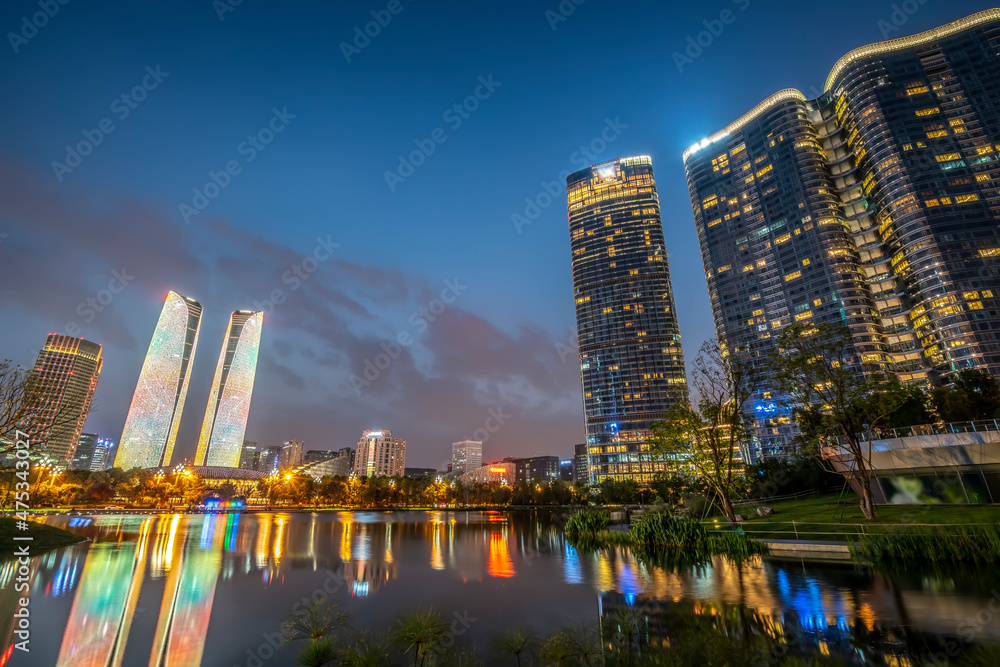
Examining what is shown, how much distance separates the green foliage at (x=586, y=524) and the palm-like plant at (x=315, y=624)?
29769 millimetres

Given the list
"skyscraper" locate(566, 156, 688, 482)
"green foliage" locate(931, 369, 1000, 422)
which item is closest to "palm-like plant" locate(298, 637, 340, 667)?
"green foliage" locate(931, 369, 1000, 422)

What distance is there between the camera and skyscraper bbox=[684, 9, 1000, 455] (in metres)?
120

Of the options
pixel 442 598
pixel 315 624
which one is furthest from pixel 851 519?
pixel 315 624

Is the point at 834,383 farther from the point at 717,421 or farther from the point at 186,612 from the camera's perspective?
the point at 186,612

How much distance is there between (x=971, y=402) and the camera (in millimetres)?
63781

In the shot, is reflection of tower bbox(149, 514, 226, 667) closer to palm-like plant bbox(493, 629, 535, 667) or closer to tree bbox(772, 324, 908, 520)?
palm-like plant bbox(493, 629, 535, 667)

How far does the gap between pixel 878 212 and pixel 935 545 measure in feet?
550

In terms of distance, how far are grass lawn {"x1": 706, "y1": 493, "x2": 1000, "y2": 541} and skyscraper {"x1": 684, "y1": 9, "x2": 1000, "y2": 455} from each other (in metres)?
79.4

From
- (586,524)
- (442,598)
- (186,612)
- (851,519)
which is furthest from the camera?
(586,524)

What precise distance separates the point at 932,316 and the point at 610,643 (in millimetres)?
161869

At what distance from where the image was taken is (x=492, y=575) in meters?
23.7

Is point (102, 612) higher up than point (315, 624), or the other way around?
point (315, 624)

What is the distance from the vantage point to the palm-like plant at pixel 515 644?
11278 millimetres

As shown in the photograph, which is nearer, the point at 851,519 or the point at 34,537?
the point at 34,537
